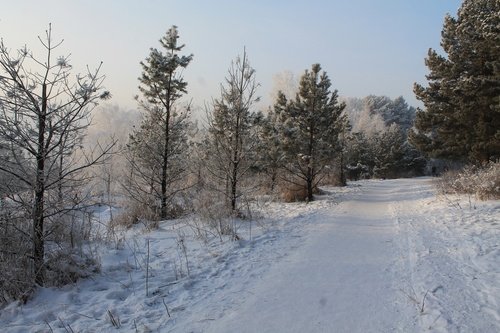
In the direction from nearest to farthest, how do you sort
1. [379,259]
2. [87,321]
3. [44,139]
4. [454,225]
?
[87,321]
[44,139]
[379,259]
[454,225]

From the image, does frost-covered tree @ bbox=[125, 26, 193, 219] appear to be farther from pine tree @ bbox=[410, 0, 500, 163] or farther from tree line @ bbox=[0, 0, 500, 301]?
pine tree @ bbox=[410, 0, 500, 163]

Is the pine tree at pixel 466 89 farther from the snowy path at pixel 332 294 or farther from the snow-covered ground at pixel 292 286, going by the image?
the snowy path at pixel 332 294

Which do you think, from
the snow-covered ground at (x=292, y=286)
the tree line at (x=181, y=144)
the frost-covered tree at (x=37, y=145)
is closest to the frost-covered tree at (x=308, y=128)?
the tree line at (x=181, y=144)

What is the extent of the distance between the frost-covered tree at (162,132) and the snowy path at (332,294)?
7251mm

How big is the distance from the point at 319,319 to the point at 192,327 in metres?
1.45

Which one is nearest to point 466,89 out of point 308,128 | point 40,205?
point 308,128

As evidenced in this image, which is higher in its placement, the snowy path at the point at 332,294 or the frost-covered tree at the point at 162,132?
the frost-covered tree at the point at 162,132

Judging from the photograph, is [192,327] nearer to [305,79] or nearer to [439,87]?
[305,79]

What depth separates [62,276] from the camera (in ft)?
20.3

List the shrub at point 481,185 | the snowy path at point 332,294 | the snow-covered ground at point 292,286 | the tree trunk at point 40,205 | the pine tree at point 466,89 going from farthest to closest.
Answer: the pine tree at point 466,89 → the shrub at point 481,185 → the tree trunk at point 40,205 → the snow-covered ground at point 292,286 → the snowy path at point 332,294

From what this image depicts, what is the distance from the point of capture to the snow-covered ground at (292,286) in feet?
15.1

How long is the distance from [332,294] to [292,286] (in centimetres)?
62

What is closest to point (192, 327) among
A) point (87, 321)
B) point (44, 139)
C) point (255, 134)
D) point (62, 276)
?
point (87, 321)

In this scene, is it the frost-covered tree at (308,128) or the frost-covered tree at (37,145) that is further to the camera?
the frost-covered tree at (308,128)
